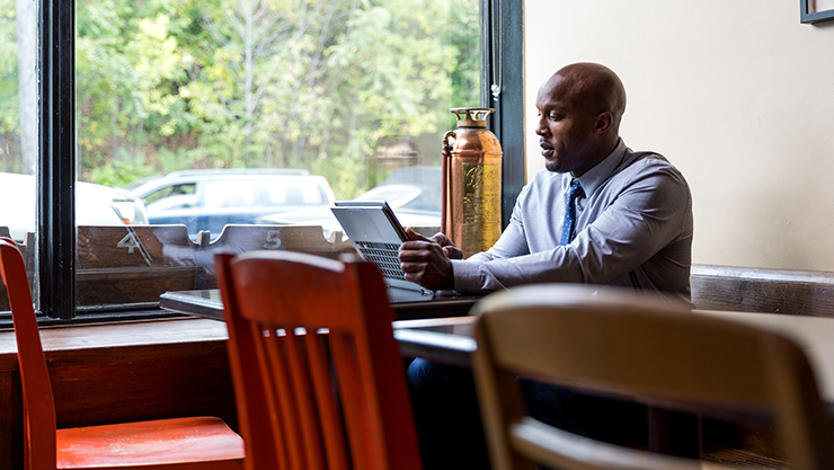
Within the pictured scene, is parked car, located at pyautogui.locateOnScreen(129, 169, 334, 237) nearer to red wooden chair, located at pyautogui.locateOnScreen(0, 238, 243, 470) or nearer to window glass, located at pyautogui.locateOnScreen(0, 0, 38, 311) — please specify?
window glass, located at pyautogui.locateOnScreen(0, 0, 38, 311)

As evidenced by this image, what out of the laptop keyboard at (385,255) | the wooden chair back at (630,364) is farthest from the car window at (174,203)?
the wooden chair back at (630,364)

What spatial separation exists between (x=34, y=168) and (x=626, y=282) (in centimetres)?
173

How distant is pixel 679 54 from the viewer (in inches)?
106

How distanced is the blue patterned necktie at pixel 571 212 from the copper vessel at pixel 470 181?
1.87ft

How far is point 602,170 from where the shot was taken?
247cm

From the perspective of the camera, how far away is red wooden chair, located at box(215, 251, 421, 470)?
84 cm

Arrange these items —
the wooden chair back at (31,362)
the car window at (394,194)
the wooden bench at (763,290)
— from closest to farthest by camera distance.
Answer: the wooden chair back at (31,362), the wooden bench at (763,290), the car window at (394,194)

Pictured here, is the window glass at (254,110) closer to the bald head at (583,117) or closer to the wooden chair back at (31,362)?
the bald head at (583,117)

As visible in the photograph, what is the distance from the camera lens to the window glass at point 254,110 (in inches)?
108

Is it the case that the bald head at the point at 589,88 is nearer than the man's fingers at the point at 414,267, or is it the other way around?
the man's fingers at the point at 414,267

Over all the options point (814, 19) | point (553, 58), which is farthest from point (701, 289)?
point (553, 58)

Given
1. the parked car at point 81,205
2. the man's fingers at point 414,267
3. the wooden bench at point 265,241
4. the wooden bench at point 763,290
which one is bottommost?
the wooden bench at point 763,290

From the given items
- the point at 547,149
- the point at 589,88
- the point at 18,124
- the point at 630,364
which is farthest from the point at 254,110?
the point at 630,364

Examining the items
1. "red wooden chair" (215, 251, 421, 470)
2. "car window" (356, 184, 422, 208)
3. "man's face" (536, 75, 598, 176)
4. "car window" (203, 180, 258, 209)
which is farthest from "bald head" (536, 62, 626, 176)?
"red wooden chair" (215, 251, 421, 470)
